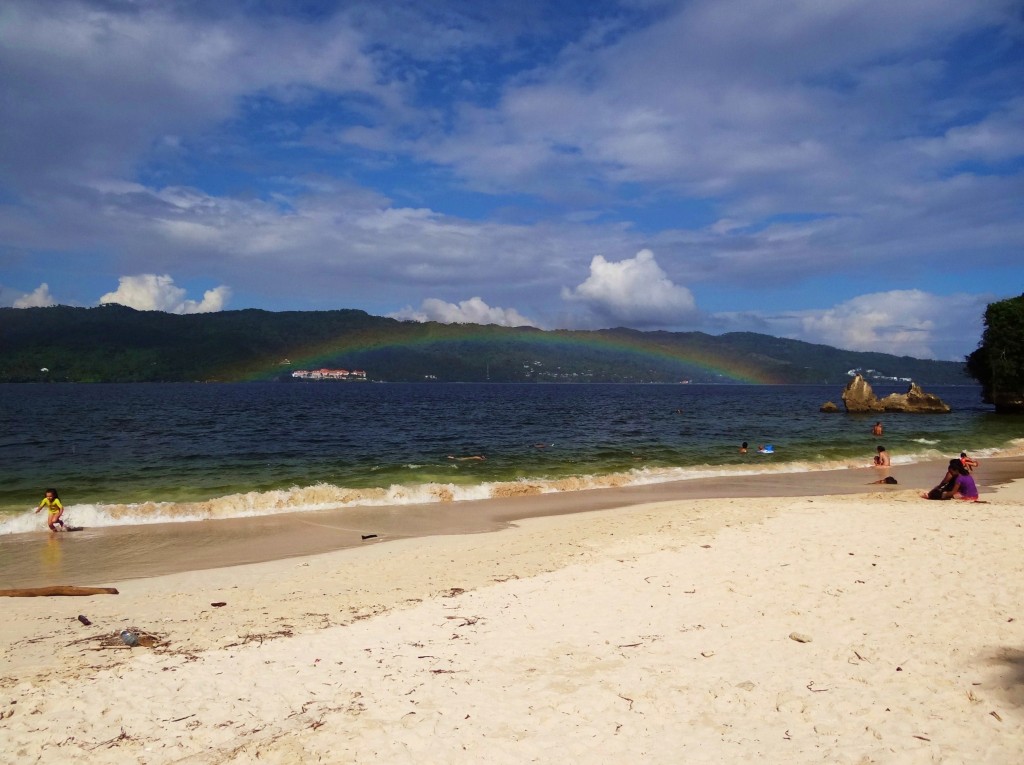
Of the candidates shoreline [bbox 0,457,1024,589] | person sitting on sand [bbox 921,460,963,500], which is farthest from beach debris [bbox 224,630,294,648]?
person sitting on sand [bbox 921,460,963,500]

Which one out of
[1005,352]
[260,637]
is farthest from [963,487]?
[1005,352]

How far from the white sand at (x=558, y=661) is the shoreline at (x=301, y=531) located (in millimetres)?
2058

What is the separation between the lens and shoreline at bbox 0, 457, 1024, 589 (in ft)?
42.3

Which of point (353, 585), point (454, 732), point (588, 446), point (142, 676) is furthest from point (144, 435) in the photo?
point (454, 732)

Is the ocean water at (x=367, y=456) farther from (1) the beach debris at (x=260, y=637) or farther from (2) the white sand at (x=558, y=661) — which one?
(1) the beach debris at (x=260, y=637)

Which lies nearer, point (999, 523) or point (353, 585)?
point (353, 585)

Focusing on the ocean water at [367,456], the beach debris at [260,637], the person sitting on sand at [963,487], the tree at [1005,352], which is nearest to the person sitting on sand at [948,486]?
the person sitting on sand at [963,487]

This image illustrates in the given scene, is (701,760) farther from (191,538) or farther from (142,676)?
(191,538)

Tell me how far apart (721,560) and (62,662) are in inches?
366

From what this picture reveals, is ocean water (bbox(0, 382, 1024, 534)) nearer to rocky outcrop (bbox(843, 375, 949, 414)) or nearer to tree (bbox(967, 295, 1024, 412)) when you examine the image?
tree (bbox(967, 295, 1024, 412))

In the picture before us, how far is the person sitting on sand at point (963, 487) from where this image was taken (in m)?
16.7

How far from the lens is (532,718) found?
5715 mm

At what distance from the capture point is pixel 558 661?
693cm

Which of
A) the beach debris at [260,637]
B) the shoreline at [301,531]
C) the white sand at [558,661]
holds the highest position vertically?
the white sand at [558,661]
